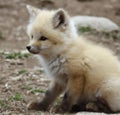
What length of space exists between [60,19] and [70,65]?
0.78 m

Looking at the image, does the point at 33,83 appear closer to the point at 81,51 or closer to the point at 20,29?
the point at 81,51

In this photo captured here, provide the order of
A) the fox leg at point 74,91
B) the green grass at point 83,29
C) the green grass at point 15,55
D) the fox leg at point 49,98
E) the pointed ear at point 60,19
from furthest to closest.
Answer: the green grass at point 83,29
the green grass at point 15,55
the fox leg at point 49,98
the pointed ear at point 60,19
the fox leg at point 74,91

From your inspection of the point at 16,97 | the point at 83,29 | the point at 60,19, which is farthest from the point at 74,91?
the point at 83,29

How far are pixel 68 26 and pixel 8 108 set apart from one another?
1.54 metres

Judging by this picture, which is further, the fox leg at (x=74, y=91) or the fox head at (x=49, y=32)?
the fox head at (x=49, y=32)

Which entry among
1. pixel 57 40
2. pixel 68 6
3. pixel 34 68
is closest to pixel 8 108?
pixel 57 40

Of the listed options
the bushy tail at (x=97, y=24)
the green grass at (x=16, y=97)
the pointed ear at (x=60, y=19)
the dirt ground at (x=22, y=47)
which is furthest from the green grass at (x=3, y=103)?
the bushy tail at (x=97, y=24)

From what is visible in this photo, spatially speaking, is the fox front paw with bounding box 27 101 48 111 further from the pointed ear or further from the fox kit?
the pointed ear

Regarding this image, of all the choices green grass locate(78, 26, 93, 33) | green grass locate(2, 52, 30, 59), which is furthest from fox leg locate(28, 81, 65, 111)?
green grass locate(78, 26, 93, 33)

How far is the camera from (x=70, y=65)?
7.29m

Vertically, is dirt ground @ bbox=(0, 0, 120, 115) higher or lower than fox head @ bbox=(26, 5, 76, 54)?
lower

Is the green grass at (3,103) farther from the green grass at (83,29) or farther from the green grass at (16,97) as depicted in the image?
the green grass at (83,29)

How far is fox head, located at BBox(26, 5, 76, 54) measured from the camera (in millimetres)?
7359

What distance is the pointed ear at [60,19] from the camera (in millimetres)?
7547
